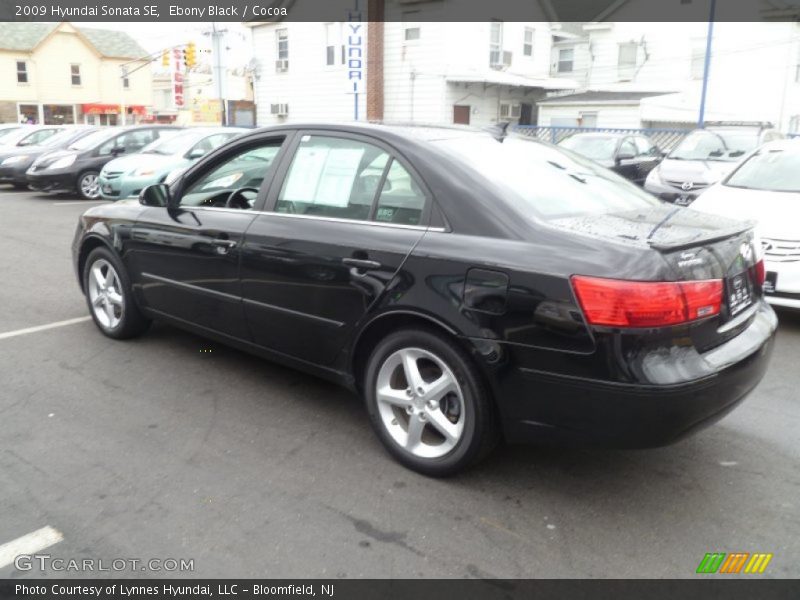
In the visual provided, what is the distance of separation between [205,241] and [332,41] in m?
24.7

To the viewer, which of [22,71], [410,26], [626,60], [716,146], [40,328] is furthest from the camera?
[22,71]

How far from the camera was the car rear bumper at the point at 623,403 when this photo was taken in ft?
8.96

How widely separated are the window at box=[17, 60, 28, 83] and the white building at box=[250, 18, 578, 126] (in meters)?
22.8

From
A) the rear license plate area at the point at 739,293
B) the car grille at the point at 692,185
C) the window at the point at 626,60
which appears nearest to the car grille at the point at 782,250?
the rear license plate area at the point at 739,293

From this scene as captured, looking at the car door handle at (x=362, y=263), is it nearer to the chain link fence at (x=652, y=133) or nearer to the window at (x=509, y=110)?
the chain link fence at (x=652, y=133)

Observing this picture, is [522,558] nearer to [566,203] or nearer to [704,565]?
[704,565]

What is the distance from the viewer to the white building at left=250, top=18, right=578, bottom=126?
82.1 feet

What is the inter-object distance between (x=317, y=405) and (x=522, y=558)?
181cm

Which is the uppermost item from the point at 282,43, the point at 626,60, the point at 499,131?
the point at 282,43

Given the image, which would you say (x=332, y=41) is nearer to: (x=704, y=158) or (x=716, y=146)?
(x=716, y=146)

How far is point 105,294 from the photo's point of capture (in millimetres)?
5285

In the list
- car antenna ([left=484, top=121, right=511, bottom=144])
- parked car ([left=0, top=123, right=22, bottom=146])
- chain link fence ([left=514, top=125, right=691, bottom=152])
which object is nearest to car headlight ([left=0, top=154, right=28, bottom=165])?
parked car ([left=0, top=123, right=22, bottom=146])

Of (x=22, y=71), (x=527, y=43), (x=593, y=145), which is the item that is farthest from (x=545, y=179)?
(x=22, y=71)
